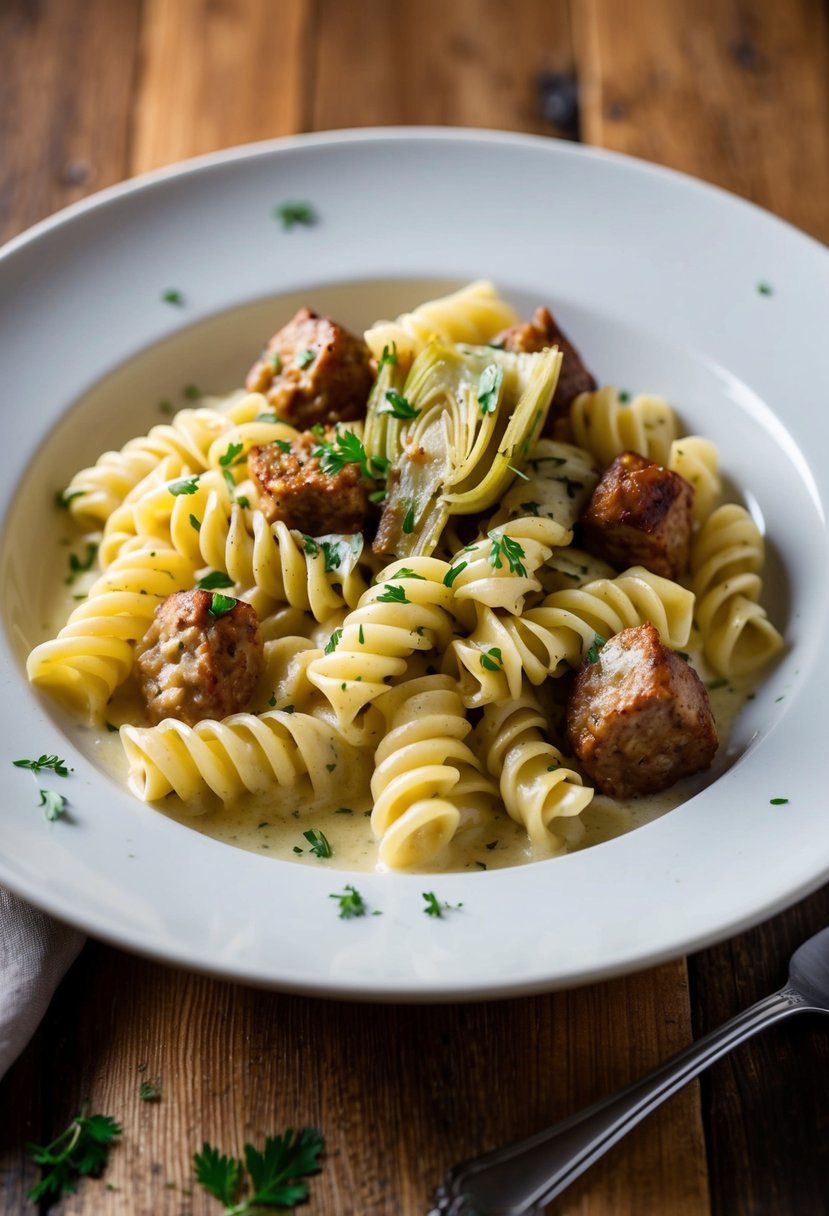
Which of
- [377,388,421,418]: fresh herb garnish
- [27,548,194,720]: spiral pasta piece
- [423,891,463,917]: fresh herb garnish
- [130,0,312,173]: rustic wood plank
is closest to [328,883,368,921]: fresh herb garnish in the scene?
[423,891,463,917]: fresh herb garnish

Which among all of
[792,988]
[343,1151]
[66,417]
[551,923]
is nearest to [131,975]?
[343,1151]

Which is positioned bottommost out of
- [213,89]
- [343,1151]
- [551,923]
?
[343,1151]

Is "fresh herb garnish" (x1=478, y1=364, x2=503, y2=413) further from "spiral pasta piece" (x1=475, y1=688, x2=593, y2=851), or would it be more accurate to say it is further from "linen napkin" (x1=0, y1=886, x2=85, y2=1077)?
"linen napkin" (x1=0, y1=886, x2=85, y2=1077)

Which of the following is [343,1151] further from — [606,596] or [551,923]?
[606,596]

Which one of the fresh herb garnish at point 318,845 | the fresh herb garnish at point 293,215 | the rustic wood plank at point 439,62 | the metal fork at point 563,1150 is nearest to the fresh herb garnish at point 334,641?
the fresh herb garnish at point 318,845

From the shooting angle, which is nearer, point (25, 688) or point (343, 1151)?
point (343, 1151)

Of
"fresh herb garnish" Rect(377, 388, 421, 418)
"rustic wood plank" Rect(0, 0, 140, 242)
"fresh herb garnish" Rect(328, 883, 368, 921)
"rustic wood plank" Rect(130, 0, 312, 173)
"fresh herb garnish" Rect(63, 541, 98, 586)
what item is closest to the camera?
"fresh herb garnish" Rect(328, 883, 368, 921)

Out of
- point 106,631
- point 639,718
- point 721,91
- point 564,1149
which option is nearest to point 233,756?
point 106,631
